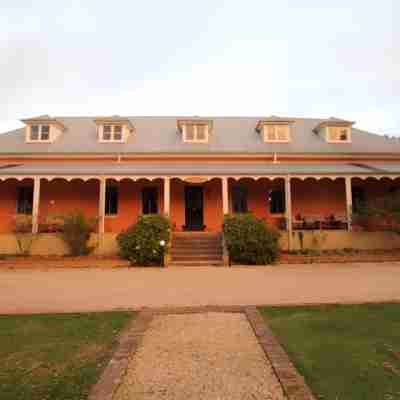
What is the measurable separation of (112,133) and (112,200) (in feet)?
14.6

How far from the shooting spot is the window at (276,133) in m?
17.6

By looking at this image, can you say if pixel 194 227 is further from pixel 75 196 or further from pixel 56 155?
pixel 56 155

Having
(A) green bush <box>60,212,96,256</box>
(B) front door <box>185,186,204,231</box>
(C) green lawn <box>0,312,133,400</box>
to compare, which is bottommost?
(C) green lawn <box>0,312,133,400</box>

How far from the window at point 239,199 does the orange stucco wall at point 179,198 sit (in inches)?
9.6

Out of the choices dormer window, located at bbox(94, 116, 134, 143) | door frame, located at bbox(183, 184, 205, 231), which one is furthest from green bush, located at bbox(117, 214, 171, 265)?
dormer window, located at bbox(94, 116, 134, 143)

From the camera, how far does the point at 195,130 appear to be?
17.5 m

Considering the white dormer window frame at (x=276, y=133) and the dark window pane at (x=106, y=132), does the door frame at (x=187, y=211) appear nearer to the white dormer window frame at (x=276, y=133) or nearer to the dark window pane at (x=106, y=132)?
the white dormer window frame at (x=276, y=133)

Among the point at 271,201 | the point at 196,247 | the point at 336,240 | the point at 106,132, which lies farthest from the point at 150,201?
the point at 336,240

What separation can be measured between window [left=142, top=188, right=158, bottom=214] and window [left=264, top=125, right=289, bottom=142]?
25.4ft

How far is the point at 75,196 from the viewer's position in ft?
50.8

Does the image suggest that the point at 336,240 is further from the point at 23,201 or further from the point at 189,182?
the point at 23,201

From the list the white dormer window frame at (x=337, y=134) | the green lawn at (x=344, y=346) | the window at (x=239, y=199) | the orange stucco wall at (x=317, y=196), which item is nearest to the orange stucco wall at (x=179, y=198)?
the orange stucco wall at (x=317, y=196)

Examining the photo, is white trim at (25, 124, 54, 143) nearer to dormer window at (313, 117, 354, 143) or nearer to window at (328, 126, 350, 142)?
dormer window at (313, 117, 354, 143)

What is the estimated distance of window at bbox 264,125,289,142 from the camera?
1762cm
